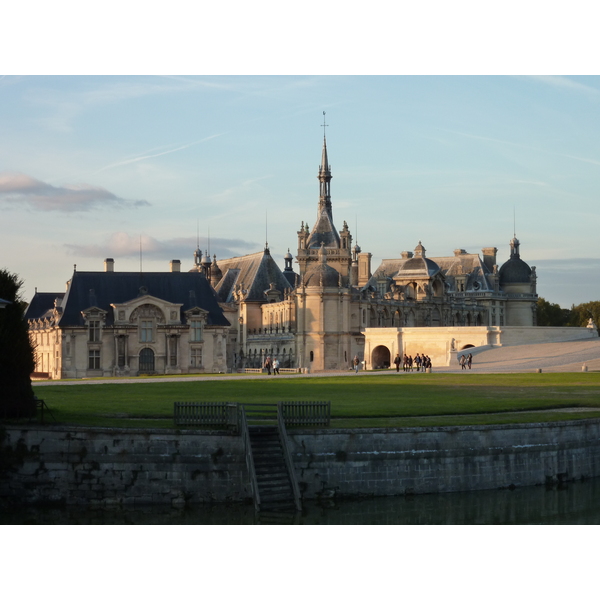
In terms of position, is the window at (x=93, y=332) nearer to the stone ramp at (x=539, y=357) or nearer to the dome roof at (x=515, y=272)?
the stone ramp at (x=539, y=357)

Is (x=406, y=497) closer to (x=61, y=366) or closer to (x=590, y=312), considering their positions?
(x=61, y=366)

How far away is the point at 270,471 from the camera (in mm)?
30812

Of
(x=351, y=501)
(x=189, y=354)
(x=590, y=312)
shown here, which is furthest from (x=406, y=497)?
(x=590, y=312)

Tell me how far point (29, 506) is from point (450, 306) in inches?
4186

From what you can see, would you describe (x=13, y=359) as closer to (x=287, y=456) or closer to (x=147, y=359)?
(x=287, y=456)

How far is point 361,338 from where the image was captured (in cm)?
10950

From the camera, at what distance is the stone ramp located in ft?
235

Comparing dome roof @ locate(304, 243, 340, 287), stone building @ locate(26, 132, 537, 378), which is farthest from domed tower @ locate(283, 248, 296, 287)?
dome roof @ locate(304, 243, 340, 287)

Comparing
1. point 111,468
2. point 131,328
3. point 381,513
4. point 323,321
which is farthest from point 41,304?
point 381,513

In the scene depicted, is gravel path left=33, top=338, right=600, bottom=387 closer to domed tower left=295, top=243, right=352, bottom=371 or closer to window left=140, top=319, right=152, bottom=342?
window left=140, top=319, right=152, bottom=342

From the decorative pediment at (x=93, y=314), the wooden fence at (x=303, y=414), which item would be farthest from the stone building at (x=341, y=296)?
the wooden fence at (x=303, y=414)

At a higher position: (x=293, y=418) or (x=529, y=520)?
(x=293, y=418)

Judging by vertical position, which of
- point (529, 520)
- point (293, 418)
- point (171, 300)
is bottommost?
point (529, 520)

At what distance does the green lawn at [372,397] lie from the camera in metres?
35.2
